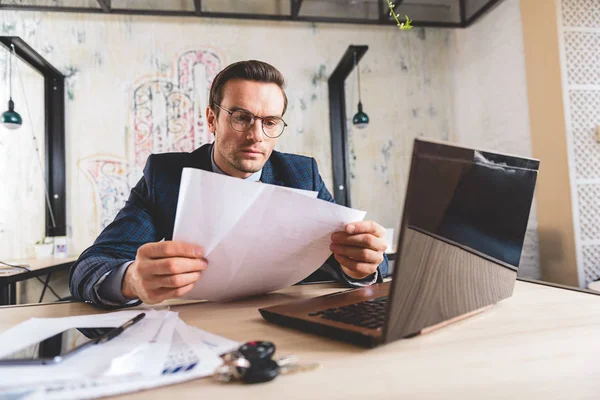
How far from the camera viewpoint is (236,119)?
1259mm

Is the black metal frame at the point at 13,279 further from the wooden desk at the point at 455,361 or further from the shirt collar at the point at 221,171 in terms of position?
the wooden desk at the point at 455,361

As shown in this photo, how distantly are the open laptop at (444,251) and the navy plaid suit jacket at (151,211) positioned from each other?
0.38 metres

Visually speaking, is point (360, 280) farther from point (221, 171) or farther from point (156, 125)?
point (156, 125)

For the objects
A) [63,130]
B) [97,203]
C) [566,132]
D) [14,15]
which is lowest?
[97,203]

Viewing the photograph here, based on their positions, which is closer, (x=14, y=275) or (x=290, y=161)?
(x=290, y=161)

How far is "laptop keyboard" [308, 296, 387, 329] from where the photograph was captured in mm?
524

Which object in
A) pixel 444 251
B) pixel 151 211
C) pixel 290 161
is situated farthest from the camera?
pixel 290 161

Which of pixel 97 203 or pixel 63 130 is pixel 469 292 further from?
pixel 63 130

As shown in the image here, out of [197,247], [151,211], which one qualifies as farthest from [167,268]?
[151,211]

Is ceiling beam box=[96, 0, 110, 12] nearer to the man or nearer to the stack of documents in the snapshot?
the man

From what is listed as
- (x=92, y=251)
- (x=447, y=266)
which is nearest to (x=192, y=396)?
(x=447, y=266)

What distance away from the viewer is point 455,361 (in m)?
0.42

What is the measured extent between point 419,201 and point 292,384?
238 mm

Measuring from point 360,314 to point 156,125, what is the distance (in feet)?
8.96
